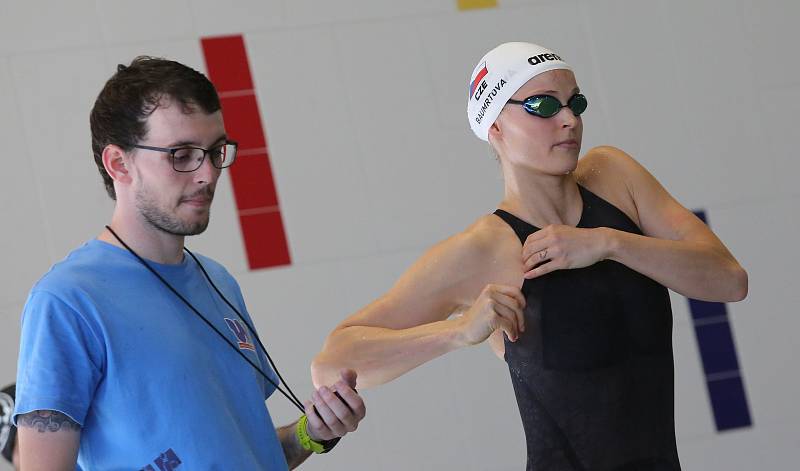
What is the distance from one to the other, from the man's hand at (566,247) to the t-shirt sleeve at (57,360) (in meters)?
0.87

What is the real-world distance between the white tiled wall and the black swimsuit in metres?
2.37

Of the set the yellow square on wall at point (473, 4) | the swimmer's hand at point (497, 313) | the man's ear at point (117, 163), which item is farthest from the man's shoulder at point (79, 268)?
the yellow square on wall at point (473, 4)

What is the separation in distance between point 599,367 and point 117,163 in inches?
41.2

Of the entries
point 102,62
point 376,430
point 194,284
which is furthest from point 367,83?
point 194,284

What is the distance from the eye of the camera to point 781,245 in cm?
497

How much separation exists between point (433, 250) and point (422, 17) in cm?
259

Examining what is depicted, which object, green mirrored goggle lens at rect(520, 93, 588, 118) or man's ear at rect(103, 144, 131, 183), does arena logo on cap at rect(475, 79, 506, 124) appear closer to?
green mirrored goggle lens at rect(520, 93, 588, 118)

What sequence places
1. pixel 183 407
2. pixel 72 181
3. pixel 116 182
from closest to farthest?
1. pixel 183 407
2. pixel 116 182
3. pixel 72 181

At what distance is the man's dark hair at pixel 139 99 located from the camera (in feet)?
6.24

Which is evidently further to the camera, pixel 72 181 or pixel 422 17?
pixel 422 17

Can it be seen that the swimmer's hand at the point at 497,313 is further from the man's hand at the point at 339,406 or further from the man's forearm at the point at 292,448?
the man's forearm at the point at 292,448

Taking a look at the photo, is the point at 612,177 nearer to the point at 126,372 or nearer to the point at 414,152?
the point at 126,372

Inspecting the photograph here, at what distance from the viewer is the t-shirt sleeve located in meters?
1.69

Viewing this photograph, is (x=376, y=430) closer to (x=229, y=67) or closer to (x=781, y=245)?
(x=229, y=67)
